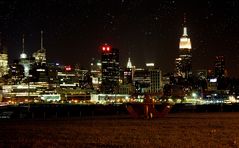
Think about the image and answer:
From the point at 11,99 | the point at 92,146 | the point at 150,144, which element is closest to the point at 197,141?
the point at 150,144

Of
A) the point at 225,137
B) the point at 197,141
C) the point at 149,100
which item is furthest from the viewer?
the point at 149,100

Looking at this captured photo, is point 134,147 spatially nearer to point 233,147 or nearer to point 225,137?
point 233,147

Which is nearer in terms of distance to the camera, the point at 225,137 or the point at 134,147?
the point at 134,147

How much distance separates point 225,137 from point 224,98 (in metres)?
184

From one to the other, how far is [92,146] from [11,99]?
607ft

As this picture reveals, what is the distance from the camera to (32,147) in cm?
1748

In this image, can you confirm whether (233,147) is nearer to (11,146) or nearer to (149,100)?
(11,146)

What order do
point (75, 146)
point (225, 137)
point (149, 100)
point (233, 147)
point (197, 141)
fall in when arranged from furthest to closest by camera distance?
point (149, 100) < point (225, 137) < point (197, 141) < point (75, 146) < point (233, 147)

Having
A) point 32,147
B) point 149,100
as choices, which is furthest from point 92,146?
point 149,100

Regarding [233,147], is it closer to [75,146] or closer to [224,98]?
[75,146]

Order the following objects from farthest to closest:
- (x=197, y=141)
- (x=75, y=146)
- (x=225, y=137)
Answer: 1. (x=225, y=137)
2. (x=197, y=141)
3. (x=75, y=146)

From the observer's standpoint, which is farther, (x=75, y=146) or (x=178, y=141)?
(x=178, y=141)

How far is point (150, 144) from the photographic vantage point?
Result: 18.2 metres

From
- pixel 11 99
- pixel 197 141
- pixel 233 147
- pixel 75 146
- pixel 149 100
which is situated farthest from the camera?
pixel 11 99
